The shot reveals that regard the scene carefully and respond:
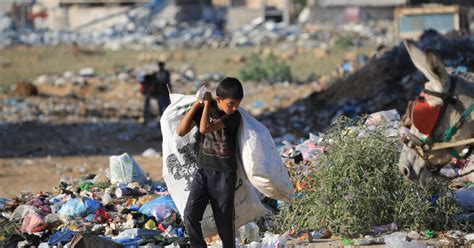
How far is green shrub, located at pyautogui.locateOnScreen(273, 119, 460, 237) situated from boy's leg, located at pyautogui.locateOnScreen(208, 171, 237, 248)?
1.29m

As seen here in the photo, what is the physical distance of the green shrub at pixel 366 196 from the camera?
7.44 m

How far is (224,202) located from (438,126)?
1.67m

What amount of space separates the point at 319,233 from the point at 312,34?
143ft

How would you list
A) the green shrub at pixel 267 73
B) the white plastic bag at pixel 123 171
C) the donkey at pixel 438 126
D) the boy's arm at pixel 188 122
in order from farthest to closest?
the green shrub at pixel 267 73, the white plastic bag at pixel 123 171, the boy's arm at pixel 188 122, the donkey at pixel 438 126

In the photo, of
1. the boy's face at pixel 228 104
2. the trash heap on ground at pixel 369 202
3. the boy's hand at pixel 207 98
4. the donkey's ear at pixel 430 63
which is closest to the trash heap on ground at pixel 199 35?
the trash heap on ground at pixel 369 202

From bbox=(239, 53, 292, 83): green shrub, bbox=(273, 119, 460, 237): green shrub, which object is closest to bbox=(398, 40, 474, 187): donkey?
bbox=(273, 119, 460, 237): green shrub

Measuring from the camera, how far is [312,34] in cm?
5075

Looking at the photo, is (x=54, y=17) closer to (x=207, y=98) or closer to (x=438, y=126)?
(x=207, y=98)

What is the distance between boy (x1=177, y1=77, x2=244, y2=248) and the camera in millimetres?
6254

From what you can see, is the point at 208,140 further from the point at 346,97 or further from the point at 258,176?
the point at 346,97

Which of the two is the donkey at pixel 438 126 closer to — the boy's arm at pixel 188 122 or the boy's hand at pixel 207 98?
the boy's hand at pixel 207 98

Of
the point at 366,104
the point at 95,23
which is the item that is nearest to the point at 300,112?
the point at 366,104

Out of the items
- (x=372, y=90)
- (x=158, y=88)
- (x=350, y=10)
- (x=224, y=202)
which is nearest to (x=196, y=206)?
(x=224, y=202)

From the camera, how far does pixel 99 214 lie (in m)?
8.48
